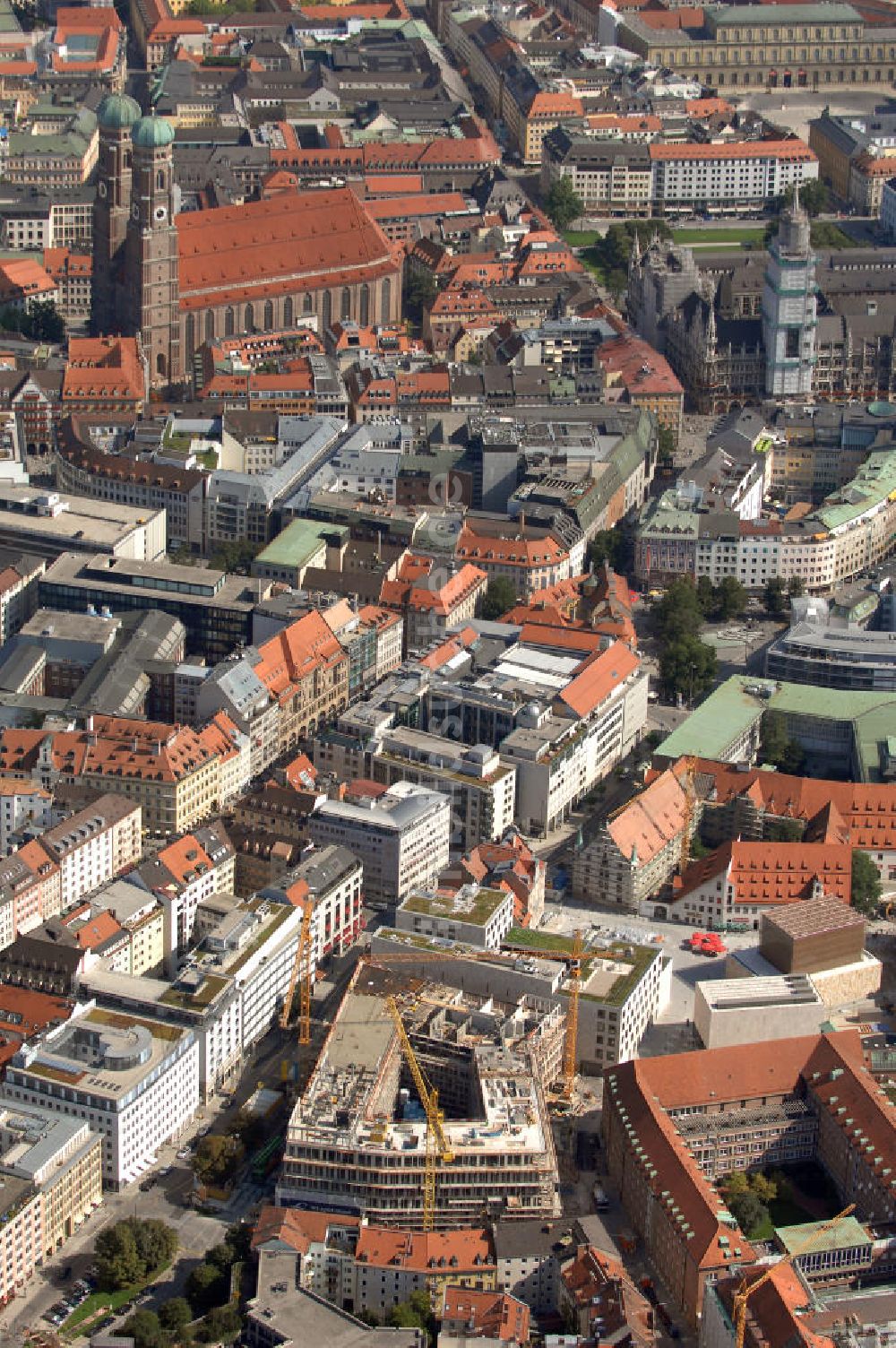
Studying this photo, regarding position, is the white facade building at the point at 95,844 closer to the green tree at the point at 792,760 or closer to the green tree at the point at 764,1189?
the green tree at the point at 764,1189

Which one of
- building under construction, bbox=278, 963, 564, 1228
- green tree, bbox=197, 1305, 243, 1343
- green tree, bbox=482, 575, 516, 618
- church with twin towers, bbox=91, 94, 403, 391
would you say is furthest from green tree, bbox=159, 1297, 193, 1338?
church with twin towers, bbox=91, 94, 403, 391

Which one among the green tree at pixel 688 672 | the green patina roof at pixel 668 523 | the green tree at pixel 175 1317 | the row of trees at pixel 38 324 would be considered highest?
the green patina roof at pixel 668 523

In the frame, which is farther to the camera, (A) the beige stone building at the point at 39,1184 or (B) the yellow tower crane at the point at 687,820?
(B) the yellow tower crane at the point at 687,820

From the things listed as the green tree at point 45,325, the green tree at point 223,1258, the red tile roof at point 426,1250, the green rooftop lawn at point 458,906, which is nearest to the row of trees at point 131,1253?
the green tree at point 223,1258

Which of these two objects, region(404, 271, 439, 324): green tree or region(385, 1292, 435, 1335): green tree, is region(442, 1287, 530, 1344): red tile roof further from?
region(404, 271, 439, 324): green tree

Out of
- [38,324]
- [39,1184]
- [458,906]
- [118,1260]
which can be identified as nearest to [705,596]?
[458,906]

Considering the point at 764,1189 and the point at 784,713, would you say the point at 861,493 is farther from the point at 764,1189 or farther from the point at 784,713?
the point at 764,1189
